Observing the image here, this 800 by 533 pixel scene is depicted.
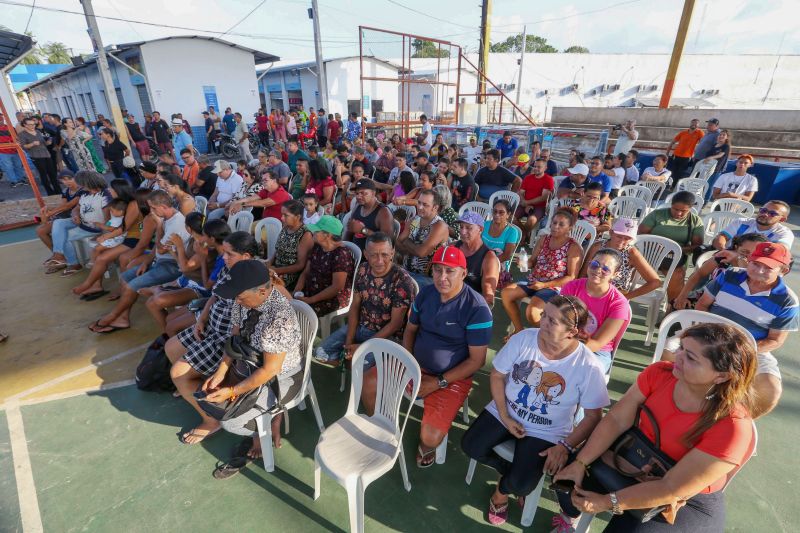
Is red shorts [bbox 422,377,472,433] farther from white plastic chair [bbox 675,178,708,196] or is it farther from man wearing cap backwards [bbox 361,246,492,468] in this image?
white plastic chair [bbox 675,178,708,196]

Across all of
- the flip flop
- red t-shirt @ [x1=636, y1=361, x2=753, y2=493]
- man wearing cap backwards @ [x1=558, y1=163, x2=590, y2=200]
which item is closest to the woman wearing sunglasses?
red t-shirt @ [x1=636, y1=361, x2=753, y2=493]

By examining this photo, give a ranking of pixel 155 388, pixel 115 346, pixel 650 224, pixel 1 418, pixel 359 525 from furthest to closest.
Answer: pixel 650 224
pixel 115 346
pixel 155 388
pixel 1 418
pixel 359 525

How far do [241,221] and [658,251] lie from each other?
185 inches

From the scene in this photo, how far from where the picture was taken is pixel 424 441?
2.40 m

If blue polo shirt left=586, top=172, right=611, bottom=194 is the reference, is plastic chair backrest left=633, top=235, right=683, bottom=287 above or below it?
below


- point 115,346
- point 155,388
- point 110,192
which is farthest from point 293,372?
point 110,192

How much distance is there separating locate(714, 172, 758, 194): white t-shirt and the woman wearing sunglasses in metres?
5.12

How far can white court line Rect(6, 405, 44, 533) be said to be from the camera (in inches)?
86.5

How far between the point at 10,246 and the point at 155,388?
573 cm

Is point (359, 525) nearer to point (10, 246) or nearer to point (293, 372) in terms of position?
point (293, 372)

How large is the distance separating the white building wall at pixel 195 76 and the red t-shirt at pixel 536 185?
15.3 meters

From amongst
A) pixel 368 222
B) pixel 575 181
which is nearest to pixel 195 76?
pixel 368 222

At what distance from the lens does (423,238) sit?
153 inches

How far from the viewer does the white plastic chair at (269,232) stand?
431 cm
